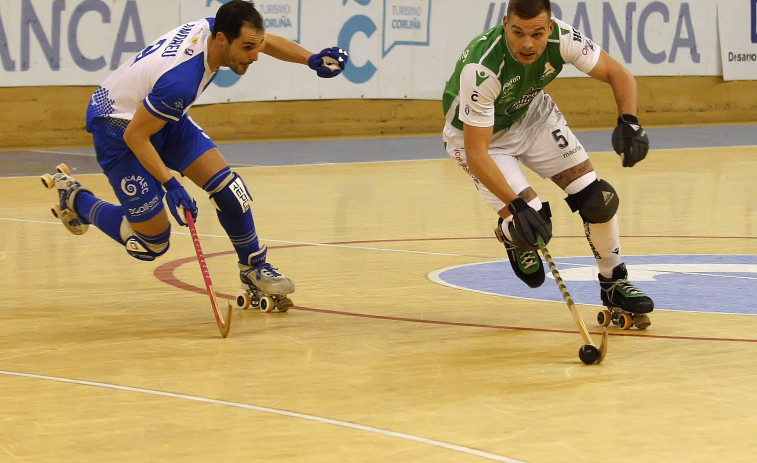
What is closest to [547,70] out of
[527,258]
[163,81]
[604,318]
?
[527,258]

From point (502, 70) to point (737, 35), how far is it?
57.9ft

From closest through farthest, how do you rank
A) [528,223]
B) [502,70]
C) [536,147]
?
[528,223]
[502,70]
[536,147]

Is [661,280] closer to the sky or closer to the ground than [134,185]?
closer to the ground

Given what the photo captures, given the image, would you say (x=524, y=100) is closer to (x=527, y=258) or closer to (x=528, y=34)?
(x=528, y=34)

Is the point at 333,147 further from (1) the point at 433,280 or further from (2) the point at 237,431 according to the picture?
(2) the point at 237,431

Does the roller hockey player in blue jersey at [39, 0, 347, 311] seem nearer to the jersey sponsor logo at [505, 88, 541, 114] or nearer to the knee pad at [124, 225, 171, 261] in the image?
the knee pad at [124, 225, 171, 261]

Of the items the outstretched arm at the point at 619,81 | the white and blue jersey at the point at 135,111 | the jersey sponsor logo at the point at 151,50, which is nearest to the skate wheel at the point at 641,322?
the outstretched arm at the point at 619,81

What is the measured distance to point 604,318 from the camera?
654 centimetres

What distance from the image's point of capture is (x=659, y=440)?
430cm

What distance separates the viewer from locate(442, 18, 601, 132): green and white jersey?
607 centimetres

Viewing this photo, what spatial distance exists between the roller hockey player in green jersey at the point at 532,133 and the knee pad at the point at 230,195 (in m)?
1.11

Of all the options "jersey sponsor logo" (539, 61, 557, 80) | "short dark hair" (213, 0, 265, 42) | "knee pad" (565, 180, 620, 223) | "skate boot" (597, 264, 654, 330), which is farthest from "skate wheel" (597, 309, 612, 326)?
"short dark hair" (213, 0, 265, 42)

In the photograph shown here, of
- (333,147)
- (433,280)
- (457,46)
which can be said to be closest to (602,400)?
(433,280)

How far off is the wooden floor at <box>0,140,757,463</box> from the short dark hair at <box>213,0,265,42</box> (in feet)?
4.73
